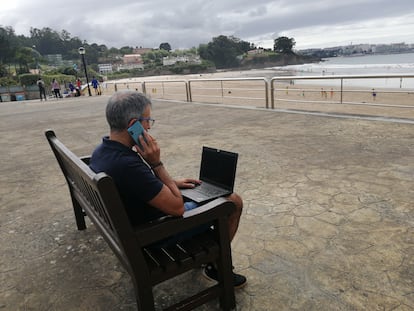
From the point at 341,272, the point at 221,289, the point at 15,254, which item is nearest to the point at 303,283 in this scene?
the point at 341,272

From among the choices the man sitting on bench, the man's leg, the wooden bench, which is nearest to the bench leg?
the wooden bench

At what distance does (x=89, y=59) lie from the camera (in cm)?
11619

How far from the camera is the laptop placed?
2199mm

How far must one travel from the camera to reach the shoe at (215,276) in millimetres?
2189

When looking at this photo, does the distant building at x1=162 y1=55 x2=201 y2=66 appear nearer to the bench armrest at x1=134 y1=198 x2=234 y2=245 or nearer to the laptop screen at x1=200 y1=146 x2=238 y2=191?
the laptop screen at x1=200 y1=146 x2=238 y2=191

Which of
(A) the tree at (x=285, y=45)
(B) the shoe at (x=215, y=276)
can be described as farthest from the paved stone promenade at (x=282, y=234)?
(A) the tree at (x=285, y=45)

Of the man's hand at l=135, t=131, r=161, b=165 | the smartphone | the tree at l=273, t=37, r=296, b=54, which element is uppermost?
the tree at l=273, t=37, r=296, b=54

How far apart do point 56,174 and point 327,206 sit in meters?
3.63

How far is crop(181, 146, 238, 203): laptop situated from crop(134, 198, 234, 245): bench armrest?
28 cm

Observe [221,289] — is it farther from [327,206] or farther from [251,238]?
[327,206]

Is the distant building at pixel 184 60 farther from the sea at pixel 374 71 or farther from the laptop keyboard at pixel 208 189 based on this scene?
the laptop keyboard at pixel 208 189

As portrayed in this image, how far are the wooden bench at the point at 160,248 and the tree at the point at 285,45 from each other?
124 m

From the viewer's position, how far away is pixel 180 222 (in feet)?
5.75

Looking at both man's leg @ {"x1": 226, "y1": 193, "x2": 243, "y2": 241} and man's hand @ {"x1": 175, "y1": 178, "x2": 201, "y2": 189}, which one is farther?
man's hand @ {"x1": 175, "y1": 178, "x2": 201, "y2": 189}
